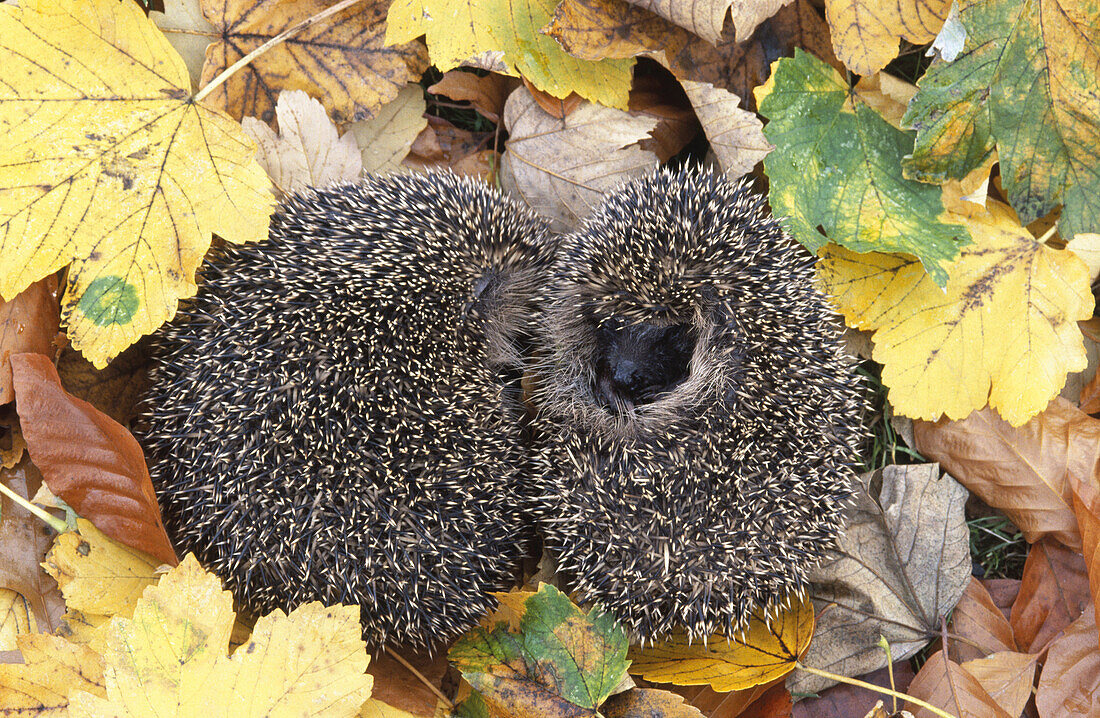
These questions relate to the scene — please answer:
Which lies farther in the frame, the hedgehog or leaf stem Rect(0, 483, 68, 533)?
leaf stem Rect(0, 483, 68, 533)

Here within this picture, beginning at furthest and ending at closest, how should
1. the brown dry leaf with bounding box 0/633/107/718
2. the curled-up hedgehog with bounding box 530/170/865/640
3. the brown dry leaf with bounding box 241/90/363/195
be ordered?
1. the brown dry leaf with bounding box 241/90/363/195
2. the curled-up hedgehog with bounding box 530/170/865/640
3. the brown dry leaf with bounding box 0/633/107/718

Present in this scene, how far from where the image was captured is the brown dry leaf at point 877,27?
3.18 meters

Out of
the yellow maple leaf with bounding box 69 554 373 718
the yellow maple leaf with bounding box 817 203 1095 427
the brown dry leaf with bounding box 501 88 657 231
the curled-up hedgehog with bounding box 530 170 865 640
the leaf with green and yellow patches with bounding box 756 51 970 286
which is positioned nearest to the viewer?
the yellow maple leaf with bounding box 69 554 373 718

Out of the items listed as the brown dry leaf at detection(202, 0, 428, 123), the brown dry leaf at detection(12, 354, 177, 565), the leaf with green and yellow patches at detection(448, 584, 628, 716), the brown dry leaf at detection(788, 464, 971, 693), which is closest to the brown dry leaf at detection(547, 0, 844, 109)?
the brown dry leaf at detection(202, 0, 428, 123)

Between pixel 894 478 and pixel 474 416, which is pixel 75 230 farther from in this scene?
pixel 894 478

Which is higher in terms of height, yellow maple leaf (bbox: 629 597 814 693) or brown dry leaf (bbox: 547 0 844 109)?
brown dry leaf (bbox: 547 0 844 109)

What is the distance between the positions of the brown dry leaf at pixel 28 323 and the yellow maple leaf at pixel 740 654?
2697mm

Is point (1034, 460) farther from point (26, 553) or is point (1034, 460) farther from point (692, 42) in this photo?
point (26, 553)

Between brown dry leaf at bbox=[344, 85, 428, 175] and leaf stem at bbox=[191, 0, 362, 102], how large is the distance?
45cm

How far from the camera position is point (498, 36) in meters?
3.33

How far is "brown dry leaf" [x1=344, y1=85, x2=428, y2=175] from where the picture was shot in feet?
12.2

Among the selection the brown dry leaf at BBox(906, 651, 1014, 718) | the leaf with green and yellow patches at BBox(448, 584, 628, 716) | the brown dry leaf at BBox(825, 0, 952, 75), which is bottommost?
the brown dry leaf at BBox(906, 651, 1014, 718)

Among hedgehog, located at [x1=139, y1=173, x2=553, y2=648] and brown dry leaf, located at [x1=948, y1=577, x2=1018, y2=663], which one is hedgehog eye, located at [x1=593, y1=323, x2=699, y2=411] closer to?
hedgehog, located at [x1=139, y1=173, x2=553, y2=648]

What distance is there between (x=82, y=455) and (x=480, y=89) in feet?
7.61
